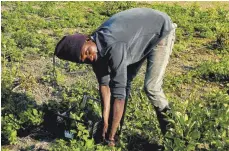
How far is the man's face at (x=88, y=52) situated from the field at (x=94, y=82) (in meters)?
0.79

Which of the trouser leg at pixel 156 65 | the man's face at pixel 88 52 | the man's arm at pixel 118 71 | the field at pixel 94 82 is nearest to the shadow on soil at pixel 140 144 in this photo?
the field at pixel 94 82

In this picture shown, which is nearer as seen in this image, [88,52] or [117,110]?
[88,52]

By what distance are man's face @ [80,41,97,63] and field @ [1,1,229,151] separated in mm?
787

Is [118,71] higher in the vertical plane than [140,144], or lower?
higher

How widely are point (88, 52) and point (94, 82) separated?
2612mm

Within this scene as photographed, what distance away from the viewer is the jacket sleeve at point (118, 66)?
3945mm

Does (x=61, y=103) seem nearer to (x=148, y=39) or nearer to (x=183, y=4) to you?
(x=148, y=39)

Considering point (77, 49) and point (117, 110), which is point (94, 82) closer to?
point (117, 110)

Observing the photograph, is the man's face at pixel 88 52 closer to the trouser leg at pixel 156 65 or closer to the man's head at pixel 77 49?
the man's head at pixel 77 49

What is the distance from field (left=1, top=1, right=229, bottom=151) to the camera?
4438mm

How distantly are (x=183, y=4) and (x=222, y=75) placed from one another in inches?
152

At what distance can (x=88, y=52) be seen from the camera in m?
3.93

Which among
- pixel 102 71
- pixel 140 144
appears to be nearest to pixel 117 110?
pixel 102 71

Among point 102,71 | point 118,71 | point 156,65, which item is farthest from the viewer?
point 156,65
